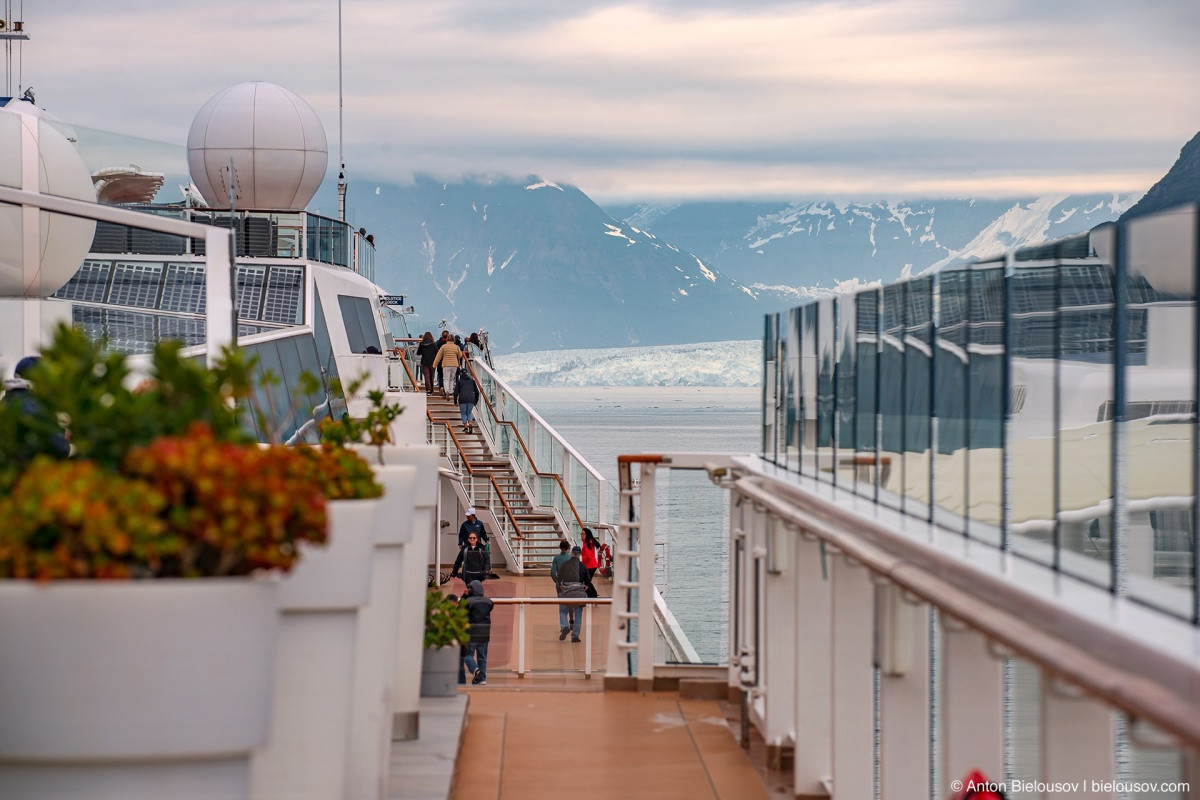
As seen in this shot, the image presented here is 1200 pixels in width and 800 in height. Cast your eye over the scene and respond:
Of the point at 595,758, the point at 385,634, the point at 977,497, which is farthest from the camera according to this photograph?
the point at 595,758

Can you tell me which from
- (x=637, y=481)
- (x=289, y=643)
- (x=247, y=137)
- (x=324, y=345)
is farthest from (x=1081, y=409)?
(x=247, y=137)

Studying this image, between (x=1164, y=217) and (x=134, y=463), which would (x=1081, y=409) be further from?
(x=134, y=463)

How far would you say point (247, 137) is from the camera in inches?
1246

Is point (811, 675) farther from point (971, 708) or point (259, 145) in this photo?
point (259, 145)

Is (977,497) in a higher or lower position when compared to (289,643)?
higher

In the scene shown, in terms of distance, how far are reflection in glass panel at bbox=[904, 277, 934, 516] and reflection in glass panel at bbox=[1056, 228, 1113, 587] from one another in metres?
1.42

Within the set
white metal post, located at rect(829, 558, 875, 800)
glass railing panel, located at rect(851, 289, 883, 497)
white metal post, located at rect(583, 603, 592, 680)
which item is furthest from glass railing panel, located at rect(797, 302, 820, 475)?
white metal post, located at rect(583, 603, 592, 680)

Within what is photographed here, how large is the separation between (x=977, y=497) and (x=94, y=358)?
2.81 m

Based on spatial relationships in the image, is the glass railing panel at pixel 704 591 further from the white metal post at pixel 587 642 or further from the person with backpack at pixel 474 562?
the person with backpack at pixel 474 562

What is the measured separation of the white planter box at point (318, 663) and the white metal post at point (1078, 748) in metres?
1.76

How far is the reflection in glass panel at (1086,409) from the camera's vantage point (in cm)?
355

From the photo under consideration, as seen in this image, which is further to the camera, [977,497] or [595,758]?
[595,758]

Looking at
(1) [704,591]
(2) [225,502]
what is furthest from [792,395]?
(1) [704,591]

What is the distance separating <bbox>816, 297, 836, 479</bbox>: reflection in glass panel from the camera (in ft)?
24.0
